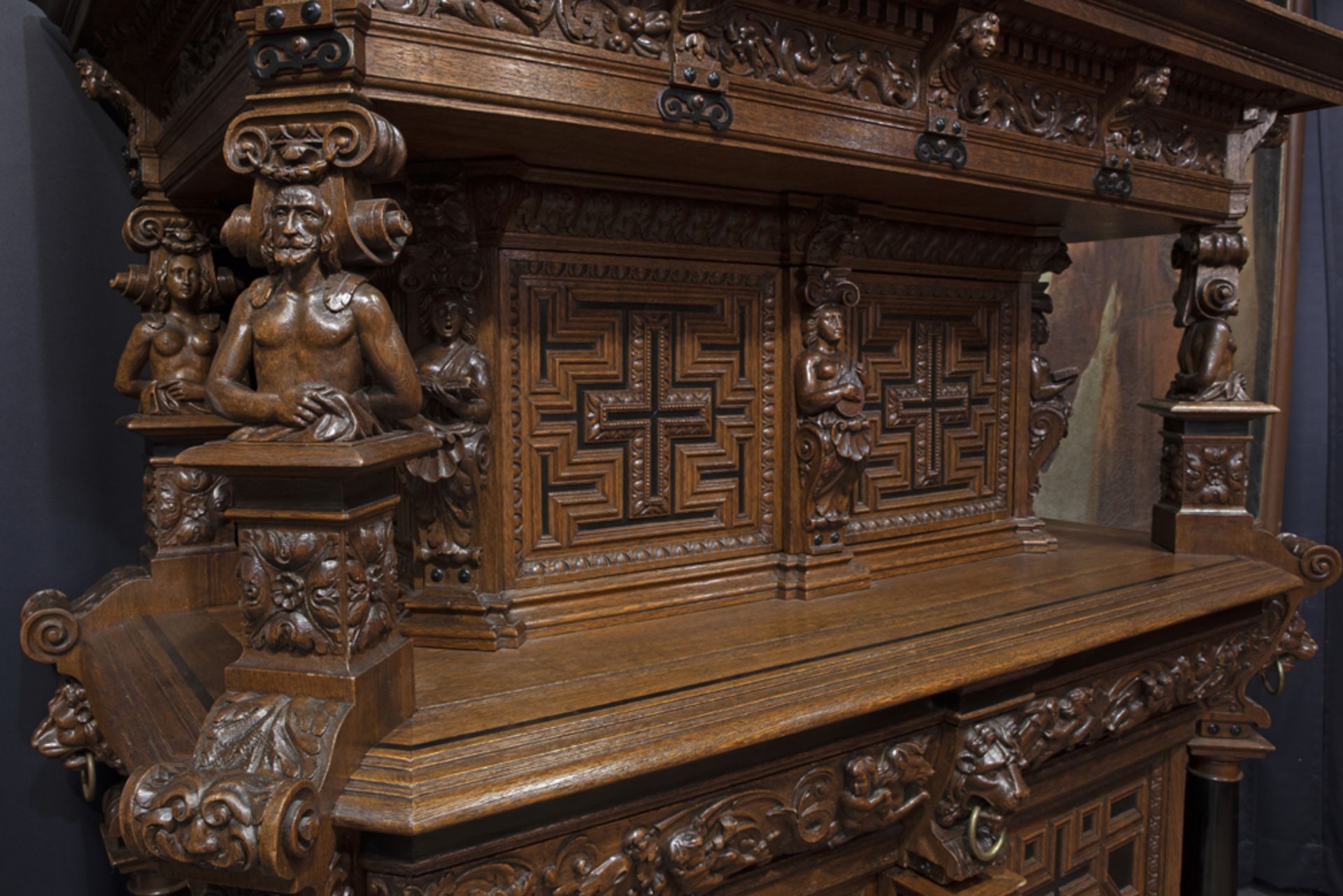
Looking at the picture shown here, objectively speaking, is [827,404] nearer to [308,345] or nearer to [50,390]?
[308,345]

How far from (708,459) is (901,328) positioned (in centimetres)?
70

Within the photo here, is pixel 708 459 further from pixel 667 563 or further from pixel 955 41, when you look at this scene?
pixel 955 41

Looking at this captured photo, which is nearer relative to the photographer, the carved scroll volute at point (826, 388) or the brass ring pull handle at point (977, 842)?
the brass ring pull handle at point (977, 842)

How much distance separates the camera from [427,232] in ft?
5.50

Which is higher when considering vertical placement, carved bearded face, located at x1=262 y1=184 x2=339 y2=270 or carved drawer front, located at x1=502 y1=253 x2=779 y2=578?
carved bearded face, located at x1=262 y1=184 x2=339 y2=270

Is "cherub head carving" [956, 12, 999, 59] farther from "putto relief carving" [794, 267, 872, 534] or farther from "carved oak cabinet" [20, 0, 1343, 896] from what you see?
"putto relief carving" [794, 267, 872, 534]

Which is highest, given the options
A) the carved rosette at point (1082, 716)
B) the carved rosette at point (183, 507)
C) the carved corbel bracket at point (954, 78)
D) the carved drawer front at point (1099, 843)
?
the carved corbel bracket at point (954, 78)

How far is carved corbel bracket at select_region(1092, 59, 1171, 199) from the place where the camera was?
2.19 m

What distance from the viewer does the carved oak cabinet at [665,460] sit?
1229 mm

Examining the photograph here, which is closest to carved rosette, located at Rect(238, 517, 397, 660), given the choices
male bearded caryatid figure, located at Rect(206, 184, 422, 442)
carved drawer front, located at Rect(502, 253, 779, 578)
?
male bearded caryatid figure, located at Rect(206, 184, 422, 442)

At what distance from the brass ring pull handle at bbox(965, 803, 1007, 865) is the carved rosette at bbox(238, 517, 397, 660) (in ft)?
3.99

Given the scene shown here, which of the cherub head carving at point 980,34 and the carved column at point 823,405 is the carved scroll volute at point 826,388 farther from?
the cherub head carving at point 980,34

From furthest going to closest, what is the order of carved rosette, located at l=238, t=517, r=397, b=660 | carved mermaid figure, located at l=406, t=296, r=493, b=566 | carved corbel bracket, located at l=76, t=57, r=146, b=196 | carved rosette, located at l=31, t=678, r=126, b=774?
carved corbel bracket, located at l=76, t=57, r=146, b=196
carved rosette, located at l=31, t=678, r=126, b=774
carved mermaid figure, located at l=406, t=296, r=493, b=566
carved rosette, located at l=238, t=517, r=397, b=660

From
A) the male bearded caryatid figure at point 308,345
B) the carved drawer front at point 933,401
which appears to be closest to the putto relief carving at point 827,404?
the carved drawer front at point 933,401
